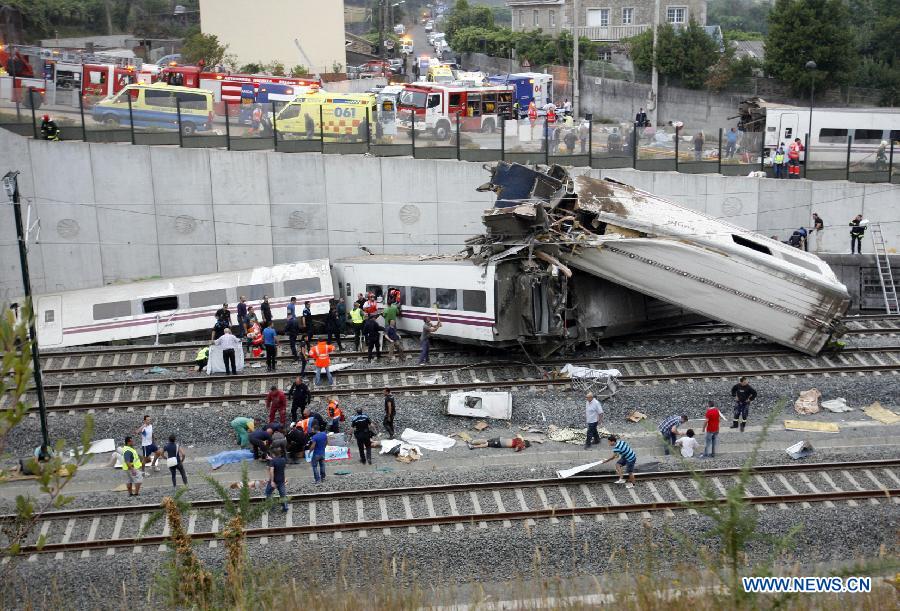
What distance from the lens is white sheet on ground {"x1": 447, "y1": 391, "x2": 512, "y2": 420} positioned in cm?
2223

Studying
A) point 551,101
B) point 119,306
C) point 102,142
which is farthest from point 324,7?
point 119,306

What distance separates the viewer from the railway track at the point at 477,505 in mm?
16609

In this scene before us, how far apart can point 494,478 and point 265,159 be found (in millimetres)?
18557

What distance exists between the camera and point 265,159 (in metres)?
33.6

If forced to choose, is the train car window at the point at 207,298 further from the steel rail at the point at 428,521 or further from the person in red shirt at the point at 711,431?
the person in red shirt at the point at 711,431

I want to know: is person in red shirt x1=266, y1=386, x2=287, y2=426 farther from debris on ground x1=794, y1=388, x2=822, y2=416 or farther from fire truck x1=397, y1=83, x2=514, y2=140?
fire truck x1=397, y1=83, x2=514, y2=140

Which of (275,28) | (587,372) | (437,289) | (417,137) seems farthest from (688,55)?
(587,372)

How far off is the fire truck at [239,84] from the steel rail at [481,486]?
95.9 ft

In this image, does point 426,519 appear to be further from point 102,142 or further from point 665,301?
point 102,142

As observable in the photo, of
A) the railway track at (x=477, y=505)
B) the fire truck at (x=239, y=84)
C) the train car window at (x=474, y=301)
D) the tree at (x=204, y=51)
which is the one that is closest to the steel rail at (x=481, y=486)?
the railway track at (x=477, y=505)

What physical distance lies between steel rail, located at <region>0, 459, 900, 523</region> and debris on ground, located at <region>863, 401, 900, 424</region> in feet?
11.3

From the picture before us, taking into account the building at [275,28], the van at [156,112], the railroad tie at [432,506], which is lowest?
the railroad tie at [432,506]

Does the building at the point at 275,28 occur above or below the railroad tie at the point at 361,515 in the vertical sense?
above

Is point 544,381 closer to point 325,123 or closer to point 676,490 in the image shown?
point 676,490
